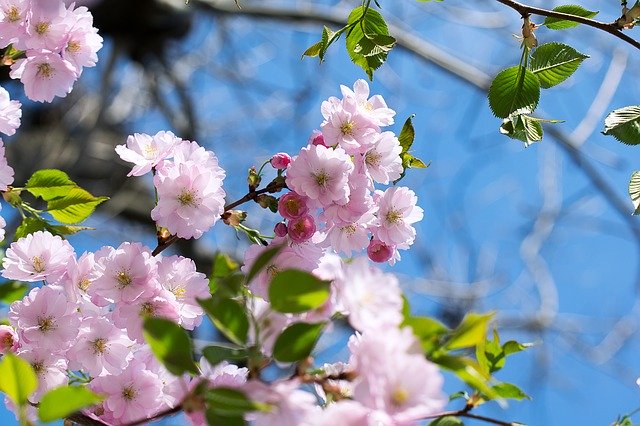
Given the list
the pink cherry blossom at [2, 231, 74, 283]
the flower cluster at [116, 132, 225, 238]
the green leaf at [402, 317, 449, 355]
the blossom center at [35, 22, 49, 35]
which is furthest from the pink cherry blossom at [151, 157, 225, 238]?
the green leaf at [402, 317, 449, 355]

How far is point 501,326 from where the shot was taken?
2.97 meters

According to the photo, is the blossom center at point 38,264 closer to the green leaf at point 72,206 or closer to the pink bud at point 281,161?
the green leaf at point 72,206

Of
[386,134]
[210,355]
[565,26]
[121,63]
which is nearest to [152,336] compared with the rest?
[210,355]

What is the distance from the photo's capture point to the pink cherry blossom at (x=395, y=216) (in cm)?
70

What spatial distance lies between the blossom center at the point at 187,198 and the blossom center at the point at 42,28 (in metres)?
0.24

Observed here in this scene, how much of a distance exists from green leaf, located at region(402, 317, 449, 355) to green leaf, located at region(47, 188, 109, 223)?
434mm

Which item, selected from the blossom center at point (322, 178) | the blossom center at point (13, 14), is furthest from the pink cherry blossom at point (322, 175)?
the blossom center at point (13, 14)

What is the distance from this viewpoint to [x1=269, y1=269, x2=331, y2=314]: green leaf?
0.35 m

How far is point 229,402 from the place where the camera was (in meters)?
0.32

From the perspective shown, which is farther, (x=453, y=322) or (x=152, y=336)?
(x=453, y=322)

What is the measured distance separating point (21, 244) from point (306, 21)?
2135 mm

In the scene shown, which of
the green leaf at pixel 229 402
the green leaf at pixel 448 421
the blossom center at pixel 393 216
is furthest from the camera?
the blossom center at pixel 393 216

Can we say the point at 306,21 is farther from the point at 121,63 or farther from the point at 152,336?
the point at 152,336

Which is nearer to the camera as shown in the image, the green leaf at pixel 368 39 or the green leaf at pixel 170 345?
the green leaf at pixel 170 345
